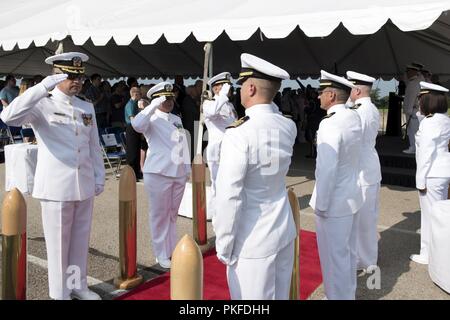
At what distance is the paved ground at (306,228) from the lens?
3686mm

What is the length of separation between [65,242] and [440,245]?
3.15 m

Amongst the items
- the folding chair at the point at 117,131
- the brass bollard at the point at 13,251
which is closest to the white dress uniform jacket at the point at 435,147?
the brass bollard at the point at 13,251

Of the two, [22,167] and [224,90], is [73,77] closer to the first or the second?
[22,167]

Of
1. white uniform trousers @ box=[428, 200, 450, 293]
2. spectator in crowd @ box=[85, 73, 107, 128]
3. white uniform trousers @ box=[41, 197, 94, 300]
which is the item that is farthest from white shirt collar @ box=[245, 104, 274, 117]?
spectator in crowd @ box=[85, 73, 107, 128]

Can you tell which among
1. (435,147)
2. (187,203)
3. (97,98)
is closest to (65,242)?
(187,203)

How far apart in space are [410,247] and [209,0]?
528cm

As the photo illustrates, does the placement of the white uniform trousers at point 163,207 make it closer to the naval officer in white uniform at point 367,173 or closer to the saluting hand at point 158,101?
the saluting hand at point 158,101

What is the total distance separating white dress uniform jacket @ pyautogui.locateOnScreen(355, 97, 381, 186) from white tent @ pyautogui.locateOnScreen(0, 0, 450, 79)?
1.71m

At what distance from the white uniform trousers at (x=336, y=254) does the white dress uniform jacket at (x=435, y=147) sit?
4.37 feet

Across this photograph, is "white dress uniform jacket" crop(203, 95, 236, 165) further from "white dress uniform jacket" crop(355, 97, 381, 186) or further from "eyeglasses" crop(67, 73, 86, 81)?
"eyeglasses" crop(67, 73, 86, 81)

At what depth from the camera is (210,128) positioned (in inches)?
223

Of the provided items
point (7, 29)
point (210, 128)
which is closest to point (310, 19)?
point (210, 128)

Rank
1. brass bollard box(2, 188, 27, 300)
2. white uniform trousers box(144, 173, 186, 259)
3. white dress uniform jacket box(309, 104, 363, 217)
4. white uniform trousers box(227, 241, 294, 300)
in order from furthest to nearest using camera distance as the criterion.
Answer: white uniform trousers box(144, 173, 186, 259), white dress uniform jacket box(309, 104, 363, 217), brass bollard box(2, 188, 27, 300), white uniform trousers box(227, 241, 294, 300)

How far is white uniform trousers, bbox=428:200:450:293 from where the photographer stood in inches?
143
